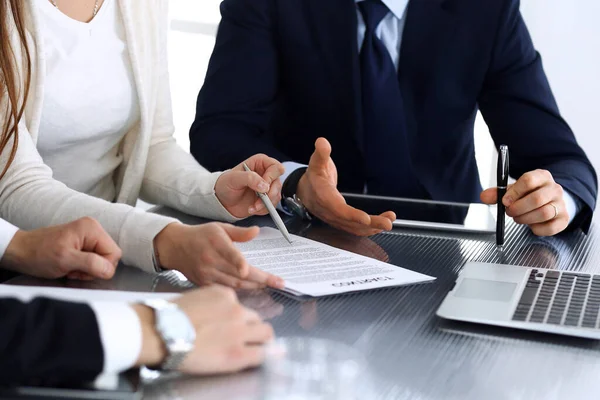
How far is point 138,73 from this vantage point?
5.74 ft

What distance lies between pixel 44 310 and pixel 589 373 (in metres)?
0.57

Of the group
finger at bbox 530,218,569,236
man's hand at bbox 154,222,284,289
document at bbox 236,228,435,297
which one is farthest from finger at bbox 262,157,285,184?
finger at bbox 530,218,569,236

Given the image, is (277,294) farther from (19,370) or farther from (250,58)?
(250,58)

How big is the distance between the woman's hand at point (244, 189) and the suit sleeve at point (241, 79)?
17.2 inches

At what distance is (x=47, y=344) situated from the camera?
83 centimetres

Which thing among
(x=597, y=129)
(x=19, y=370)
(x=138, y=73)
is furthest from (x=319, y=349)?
(x=597, y=129)

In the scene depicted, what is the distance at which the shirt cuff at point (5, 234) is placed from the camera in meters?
1.26

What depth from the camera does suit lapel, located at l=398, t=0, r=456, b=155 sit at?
206 centimetres

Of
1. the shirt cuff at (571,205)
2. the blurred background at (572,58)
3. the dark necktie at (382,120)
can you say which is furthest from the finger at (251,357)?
the blurred background at (572,58)

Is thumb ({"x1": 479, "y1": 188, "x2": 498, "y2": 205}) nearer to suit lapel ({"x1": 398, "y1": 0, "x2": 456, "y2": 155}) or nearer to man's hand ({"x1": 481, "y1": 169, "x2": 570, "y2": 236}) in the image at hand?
man's hand ({"x1": 481, "y1": 169, "x2": 570, "y2": 236})

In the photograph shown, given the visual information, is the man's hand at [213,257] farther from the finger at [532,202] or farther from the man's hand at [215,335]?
the finger at [532,202]

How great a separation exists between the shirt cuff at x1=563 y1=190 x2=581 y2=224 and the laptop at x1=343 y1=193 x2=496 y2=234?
5.3 inches

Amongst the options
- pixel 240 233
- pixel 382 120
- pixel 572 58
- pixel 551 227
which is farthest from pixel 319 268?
pixel 572 58

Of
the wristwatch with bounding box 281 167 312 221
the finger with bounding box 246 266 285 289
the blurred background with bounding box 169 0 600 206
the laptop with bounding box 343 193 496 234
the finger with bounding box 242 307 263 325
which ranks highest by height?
the finger with bounding box 242 307 263 325
